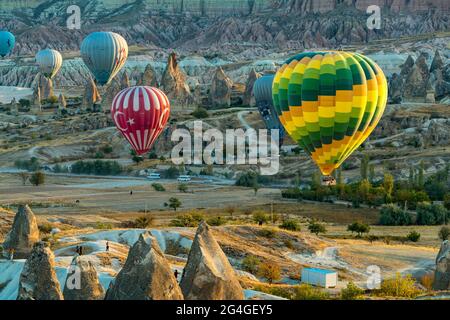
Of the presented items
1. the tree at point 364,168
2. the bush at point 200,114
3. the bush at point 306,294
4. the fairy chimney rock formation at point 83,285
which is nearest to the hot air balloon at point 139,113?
the tree at point 364,168

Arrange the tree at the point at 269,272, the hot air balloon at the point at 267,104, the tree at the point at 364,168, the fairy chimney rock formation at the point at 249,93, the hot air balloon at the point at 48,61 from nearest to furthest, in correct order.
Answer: the tree at the point at 269,272
the tree at the point at 364,168
the hot air balloon at the point at 267,104
the fairy chimney rock formation at the point at 249,93
the hot air balloon at the point at 48,61

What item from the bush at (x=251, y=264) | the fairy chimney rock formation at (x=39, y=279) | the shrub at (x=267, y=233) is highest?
the fairy chimney rock formation at (x=39, y=279)

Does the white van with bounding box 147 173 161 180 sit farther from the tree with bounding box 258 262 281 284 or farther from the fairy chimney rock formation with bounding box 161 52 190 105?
the tree with bounding box 258 262 281 284

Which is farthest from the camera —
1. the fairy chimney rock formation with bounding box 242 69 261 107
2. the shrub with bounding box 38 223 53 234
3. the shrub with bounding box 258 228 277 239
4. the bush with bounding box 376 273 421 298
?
the fairy chimney rock formation with bounding box 242 69 261 107

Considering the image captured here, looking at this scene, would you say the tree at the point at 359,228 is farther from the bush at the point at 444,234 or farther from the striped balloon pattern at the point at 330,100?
the striped balloon pattern at the point at 330,100

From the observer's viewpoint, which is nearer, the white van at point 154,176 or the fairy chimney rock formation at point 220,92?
the white van at point 154,176

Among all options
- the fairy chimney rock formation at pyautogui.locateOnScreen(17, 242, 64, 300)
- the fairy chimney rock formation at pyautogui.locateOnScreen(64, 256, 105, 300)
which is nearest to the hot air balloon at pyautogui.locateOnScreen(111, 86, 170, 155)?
the fairy chimney rock formation at pyautogui.locateOnScreen(64, 256, 105, 300)

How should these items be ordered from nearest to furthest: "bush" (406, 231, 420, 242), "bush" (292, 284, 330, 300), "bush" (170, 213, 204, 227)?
"bush" (292, 284, 330, 300) < "bush" (170, 213, 204, 227) < "bush" (406, 231, 420, 242)
